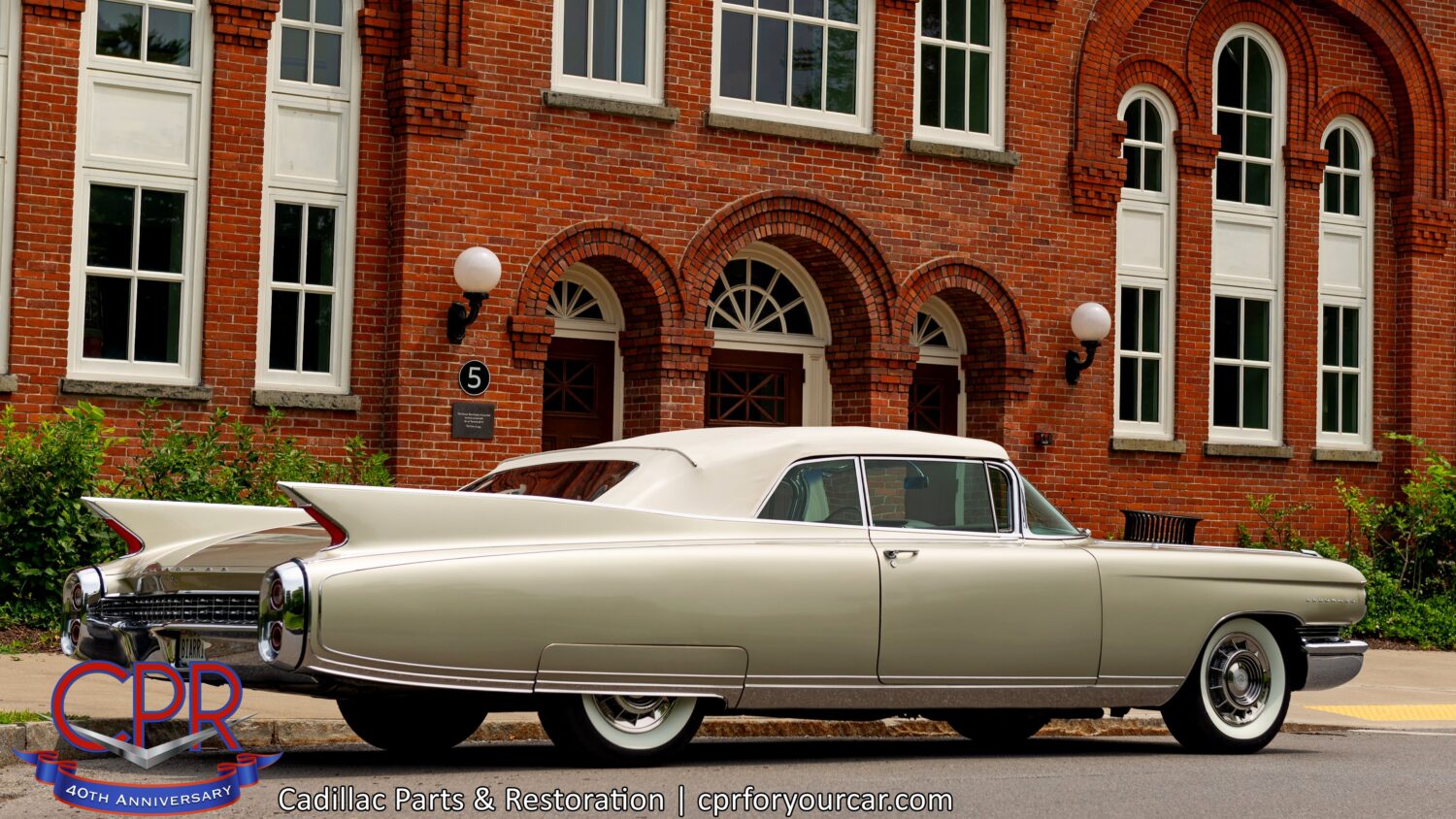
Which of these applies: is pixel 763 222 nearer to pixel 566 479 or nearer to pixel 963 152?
pixel 963 152

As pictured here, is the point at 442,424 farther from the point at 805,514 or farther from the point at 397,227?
the point at 805,514

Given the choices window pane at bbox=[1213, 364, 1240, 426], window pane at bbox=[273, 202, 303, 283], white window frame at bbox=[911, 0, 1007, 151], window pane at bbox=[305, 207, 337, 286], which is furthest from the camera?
window pane at bbox=[1213, 364, 1240, 426]

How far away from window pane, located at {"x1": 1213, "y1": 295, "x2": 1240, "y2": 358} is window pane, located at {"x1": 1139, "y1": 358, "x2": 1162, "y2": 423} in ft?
2.69

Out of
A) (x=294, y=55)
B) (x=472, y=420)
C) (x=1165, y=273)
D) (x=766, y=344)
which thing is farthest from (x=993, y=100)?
(x=294, y=55)

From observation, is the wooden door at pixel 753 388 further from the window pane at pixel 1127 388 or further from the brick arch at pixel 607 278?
the window pane at pixel 1127 388

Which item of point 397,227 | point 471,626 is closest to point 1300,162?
point 397,227

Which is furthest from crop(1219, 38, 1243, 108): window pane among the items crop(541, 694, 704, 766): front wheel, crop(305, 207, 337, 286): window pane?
crop(541, 694, 704, 766): front wheel

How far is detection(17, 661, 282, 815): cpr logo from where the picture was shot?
265 inches

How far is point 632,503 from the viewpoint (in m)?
7.94

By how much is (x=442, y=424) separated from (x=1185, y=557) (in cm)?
781

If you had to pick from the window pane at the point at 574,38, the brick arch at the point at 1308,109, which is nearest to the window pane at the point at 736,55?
the window pane at the point at 574,38

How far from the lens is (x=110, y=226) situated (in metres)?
14.8

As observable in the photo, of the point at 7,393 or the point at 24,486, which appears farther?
the point at 7,393

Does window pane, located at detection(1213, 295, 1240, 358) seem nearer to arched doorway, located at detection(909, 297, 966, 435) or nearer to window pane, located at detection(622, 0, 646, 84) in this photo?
arched doorway, located at detection(909, 297, 966, 435)
